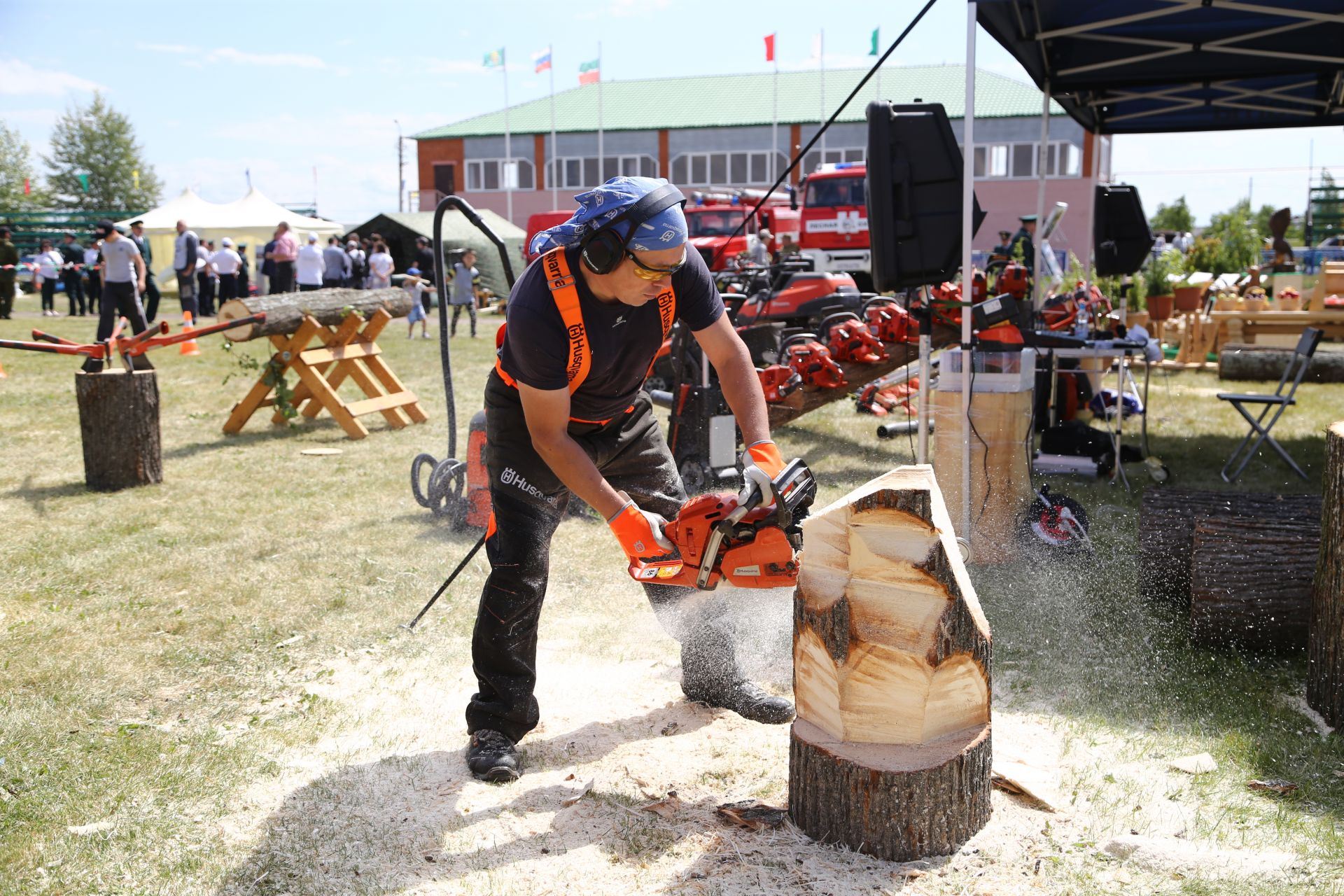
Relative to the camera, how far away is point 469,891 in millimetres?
2668

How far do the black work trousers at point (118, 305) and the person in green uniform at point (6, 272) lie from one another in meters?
8.44

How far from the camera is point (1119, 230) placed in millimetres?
9797

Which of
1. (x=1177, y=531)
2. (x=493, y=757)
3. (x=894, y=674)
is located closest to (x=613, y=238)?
(x=894, y=674)

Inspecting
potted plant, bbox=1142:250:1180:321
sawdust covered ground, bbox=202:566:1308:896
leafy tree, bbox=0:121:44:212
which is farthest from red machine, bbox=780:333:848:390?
leafy tree, bbox=0:121:44:212

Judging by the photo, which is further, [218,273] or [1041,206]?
[218,273]

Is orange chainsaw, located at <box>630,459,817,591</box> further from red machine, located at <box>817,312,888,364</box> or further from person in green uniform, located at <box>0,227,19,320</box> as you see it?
person in green uniform, located at <box>0,227,19,320</box>

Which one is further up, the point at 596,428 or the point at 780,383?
the point at 596,428

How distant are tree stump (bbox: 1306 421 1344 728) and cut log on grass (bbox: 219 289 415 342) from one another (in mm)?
7284

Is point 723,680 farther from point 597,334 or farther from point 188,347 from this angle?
point 188,347

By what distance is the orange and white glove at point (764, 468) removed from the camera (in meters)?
2.74

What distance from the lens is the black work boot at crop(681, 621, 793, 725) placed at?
3.59 m

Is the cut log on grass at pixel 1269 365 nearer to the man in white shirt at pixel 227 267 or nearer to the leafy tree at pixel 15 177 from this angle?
the man in white shirt at pixel 227 267

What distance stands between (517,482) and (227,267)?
1979 centimetres

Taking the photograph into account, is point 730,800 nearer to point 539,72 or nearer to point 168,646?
point 168,646
